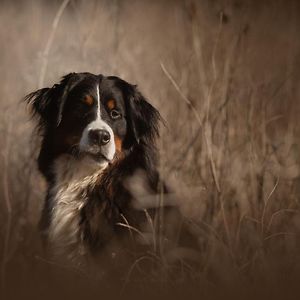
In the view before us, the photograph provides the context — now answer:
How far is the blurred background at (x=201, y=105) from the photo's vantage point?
9.86 ft

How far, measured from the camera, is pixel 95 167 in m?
3.04

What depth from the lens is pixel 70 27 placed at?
3129mm

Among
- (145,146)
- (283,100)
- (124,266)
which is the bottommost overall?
(124,266)

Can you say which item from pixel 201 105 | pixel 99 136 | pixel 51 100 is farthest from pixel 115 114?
pixel 201 105

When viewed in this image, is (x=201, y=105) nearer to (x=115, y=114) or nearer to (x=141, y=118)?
(x=141, y=118)

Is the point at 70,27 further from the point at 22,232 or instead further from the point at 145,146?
the point at 22,232

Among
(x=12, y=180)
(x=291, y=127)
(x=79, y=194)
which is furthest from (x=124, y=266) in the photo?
(x=291, y=127)

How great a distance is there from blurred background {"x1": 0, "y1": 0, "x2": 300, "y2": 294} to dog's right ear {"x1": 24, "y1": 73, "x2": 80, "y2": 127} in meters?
0.04

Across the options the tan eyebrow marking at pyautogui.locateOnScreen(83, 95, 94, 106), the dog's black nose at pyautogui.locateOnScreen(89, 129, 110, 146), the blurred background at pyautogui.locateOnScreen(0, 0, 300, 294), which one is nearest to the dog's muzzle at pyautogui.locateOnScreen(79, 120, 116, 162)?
the dog's black nose at pyautogui.locateOnScreen(89, 129, 110, 146)

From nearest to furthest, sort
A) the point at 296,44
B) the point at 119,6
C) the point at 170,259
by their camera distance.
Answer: the point at 170,259
the point at 119,6
the point at 296,44

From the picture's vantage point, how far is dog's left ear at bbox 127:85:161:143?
10.1ft

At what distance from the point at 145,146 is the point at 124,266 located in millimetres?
572

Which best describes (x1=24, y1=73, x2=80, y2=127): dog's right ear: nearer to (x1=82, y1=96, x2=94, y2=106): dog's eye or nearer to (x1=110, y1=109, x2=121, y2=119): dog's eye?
(x1=82, y1=96, x2=94, y2=106): dog's eye

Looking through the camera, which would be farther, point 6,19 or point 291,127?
point 291,127
